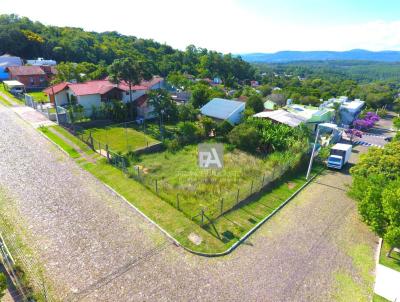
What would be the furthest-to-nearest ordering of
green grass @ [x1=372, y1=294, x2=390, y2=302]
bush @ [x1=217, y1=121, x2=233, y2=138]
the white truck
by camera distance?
bush @ [x1=217, y1=121, x2=233, y2=138], the white truck, green grass @ [x1=372, y1=294, x2=390, y2=302]

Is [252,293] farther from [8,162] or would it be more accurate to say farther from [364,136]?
[364,136]

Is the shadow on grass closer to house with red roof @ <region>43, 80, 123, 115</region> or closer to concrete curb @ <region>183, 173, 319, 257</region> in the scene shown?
concrete curb @ <region>183, 173, 319, 257</region>

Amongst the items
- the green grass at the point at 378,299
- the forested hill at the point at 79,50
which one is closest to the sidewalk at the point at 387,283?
the green grass at the point at 378,299

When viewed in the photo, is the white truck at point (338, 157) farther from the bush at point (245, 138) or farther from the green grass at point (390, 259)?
the green grass at point (390, 259)

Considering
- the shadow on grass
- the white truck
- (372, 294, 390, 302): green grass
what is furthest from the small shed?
(372, 294, 390, 302): green grass

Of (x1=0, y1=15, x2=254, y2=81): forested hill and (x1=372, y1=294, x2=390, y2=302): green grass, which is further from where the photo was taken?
(x1=0, y1=15, x2=254, y2=81): forested hill

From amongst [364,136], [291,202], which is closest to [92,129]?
[291,202]
